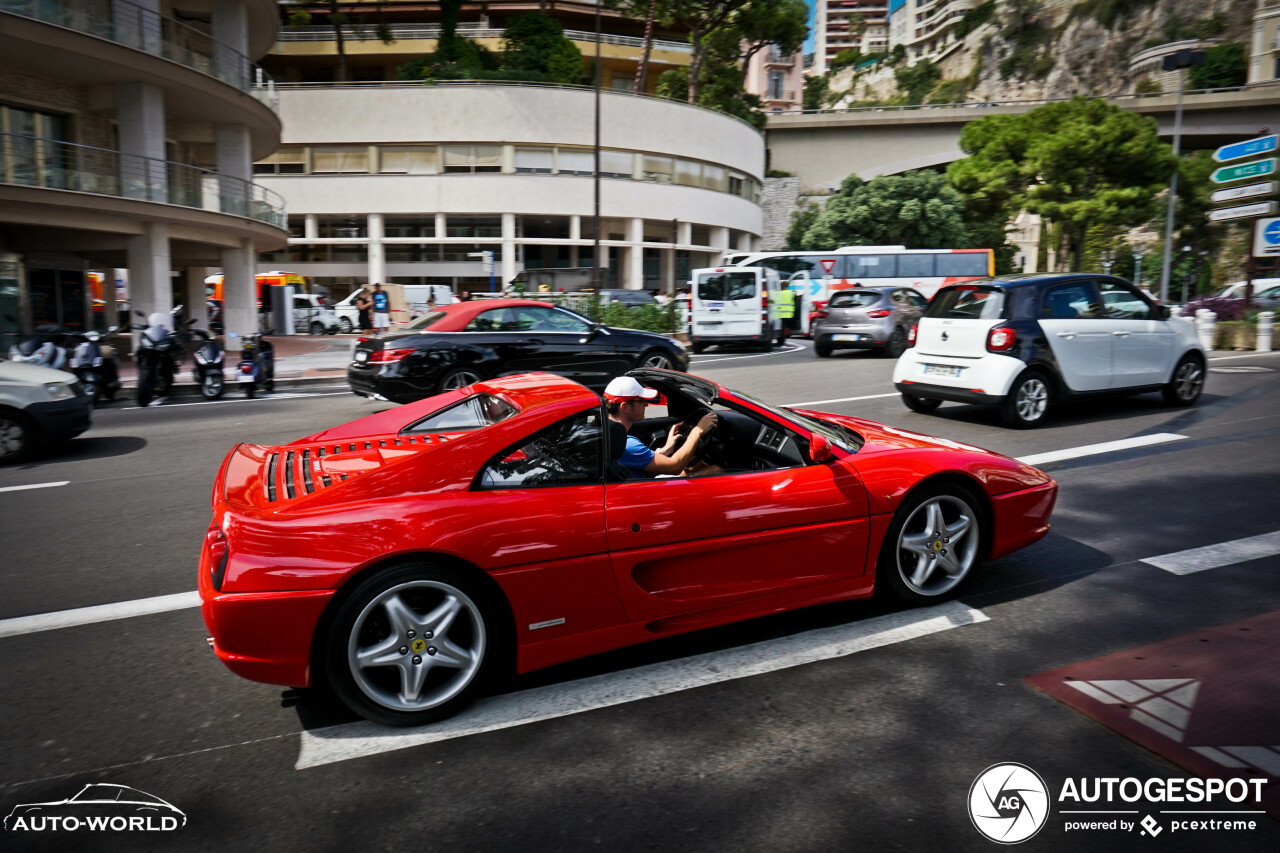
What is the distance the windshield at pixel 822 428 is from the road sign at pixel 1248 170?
19601 mm

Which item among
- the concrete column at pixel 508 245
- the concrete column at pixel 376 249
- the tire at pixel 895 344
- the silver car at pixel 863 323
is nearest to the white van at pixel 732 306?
the silver car at pixel 863 323

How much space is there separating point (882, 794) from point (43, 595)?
4.58m

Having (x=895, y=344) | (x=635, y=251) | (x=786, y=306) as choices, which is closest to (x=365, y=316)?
(x=786, y=306)

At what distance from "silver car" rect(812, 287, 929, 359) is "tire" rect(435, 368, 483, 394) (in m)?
10.1

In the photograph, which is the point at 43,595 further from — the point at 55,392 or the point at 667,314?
the point at 667,314

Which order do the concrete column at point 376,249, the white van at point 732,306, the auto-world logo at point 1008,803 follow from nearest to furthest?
1. the auto-world logo at point 1008,803
2. the white van at point 732,306
3. the concrete column at point 376,249

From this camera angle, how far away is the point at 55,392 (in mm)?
8781

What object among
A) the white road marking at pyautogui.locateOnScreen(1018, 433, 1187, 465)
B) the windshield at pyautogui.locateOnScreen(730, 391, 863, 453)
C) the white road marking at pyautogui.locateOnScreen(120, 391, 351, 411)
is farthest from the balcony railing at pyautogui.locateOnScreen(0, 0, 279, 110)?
the white road marking at pyautogui.locateOnScreen(1018, 433, 1187, 465)

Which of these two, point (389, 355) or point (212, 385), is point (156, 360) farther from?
point (389, 355)

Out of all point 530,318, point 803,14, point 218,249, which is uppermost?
point 803,14

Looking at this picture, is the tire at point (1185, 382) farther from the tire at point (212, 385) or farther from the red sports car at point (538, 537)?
the tire at point (212, 385)

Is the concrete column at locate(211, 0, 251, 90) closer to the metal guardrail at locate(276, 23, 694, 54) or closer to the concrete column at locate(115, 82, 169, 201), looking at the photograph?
the concrete column at locate(115, 82, 169, 201)

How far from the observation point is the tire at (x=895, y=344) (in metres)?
19.0

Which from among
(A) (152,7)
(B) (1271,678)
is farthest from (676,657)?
(A) (152,7)
